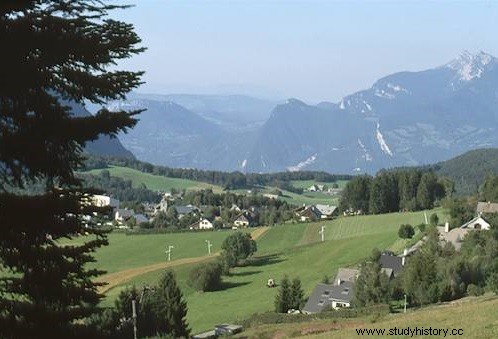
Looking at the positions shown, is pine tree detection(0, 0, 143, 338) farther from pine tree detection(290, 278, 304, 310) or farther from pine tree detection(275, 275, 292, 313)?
pine tree detection(290, 278, 304, 310)

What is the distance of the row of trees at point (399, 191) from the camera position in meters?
98.4

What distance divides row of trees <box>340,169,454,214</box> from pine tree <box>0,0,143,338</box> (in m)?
93.8

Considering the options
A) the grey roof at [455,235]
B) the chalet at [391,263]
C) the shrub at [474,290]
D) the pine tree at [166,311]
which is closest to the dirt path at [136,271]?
the chalet at [391,263]

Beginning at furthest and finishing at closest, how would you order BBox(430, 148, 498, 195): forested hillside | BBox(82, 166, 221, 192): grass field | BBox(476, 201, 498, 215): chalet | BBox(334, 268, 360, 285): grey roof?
BBox(82, 166, 221, 192): grass field, BBox(430, 148, 498, 195): forested hillside, BBox(476, 201, 498, 215): chalet, BBox(334, 268, 360, 285): grey roof

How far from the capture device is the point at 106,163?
17925cm

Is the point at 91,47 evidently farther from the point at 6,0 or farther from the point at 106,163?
the point at 106,163

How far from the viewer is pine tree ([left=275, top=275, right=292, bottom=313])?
4575cm

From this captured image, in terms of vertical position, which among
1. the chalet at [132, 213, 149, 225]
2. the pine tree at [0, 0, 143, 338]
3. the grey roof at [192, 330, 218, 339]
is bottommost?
the grey roof at [192, 330, 218, 339]

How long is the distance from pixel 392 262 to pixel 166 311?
23.2 m

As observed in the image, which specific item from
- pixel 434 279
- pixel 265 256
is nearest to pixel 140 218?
pixel 265 256

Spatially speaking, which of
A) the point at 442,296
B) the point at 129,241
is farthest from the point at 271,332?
the point at 129,241

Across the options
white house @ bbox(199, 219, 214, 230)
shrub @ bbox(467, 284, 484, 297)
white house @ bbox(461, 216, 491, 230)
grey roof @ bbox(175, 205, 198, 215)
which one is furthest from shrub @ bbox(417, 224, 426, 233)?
grey roof @ bbox(175, 205, 198, 215)

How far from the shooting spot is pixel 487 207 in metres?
75.2

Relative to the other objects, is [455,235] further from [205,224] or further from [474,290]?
[205,224]
